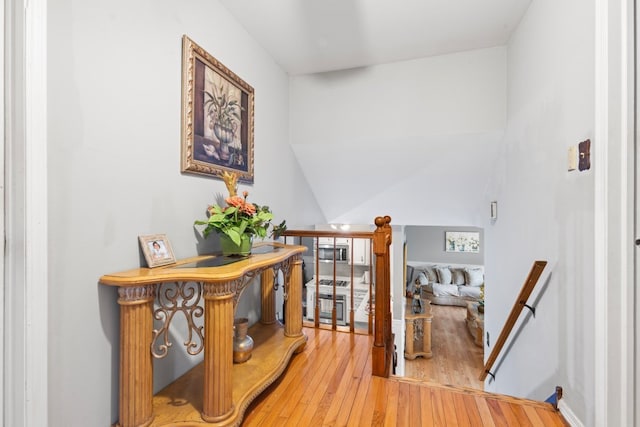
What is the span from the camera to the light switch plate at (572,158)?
145 cm

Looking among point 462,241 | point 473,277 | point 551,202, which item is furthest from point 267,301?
point 462,241

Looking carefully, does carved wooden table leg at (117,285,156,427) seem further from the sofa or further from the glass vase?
the sofa

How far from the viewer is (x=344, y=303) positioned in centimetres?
562

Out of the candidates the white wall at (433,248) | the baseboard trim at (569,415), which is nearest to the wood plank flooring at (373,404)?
the baseboard trim at (569,415)

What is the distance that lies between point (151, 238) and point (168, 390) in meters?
0.80

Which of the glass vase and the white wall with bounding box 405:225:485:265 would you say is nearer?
the glass vase

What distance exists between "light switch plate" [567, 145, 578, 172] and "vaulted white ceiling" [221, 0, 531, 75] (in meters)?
1.22

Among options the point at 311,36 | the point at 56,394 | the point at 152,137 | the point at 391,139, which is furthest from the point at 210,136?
the point at 391,139

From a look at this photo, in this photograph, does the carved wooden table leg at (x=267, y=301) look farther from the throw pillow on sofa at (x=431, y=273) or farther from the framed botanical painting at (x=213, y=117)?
the throw pillow on sofa at (x=431, y=273)

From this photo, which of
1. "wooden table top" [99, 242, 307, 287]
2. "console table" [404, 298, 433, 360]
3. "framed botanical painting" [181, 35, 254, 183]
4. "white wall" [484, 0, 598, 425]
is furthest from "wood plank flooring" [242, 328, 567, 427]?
"console table" [404, 298, 433, 360]

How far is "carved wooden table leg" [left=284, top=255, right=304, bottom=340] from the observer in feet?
6.87

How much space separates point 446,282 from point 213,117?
8.40 meters

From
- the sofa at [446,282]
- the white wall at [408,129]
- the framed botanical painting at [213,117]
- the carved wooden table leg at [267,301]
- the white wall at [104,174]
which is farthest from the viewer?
the sofa at [446,282]

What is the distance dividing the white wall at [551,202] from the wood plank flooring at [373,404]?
0.32m
